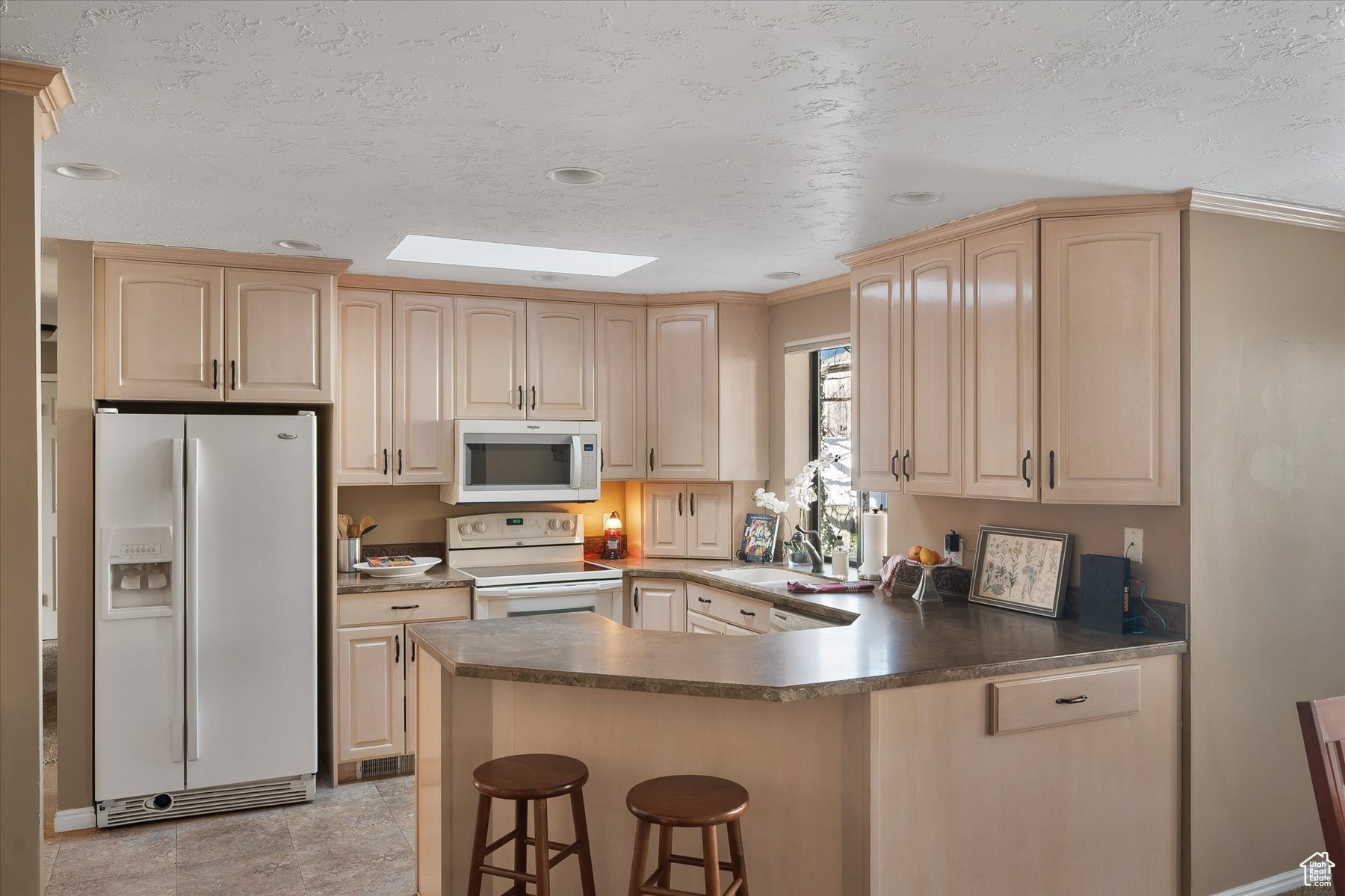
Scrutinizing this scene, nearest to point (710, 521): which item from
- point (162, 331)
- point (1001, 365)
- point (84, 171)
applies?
point (1001, 365)

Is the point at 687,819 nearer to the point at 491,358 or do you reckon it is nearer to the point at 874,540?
the point at 874,540

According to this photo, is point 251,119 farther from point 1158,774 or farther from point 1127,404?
point 1158,774

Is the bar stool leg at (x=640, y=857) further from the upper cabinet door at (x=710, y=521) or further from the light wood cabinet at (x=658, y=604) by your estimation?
the upper cabinet door at (x=710, y=521)

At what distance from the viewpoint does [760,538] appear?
4.97 m

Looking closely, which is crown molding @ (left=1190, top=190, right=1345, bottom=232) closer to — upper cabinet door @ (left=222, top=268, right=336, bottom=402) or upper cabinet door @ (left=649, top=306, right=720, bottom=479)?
upper cabinet door @ (left=649, top=306, right=720, bottom=479)

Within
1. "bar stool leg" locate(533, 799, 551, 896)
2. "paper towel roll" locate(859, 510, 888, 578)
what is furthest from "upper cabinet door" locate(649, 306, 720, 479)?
"bar stool leg" locate(533, 799, 551, 896)

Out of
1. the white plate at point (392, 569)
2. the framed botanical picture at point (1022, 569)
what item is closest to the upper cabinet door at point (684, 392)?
the white plate at point (392, 569)

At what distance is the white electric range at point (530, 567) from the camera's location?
4512mm

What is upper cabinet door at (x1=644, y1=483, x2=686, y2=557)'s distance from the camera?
519 centimetres

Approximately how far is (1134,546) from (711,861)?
6.02 ft

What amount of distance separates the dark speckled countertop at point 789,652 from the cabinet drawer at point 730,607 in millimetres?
591

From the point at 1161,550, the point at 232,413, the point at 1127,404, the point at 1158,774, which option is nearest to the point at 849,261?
the point at 1127,404

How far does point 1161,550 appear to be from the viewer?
10.0ft

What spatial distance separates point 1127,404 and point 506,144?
207cm
